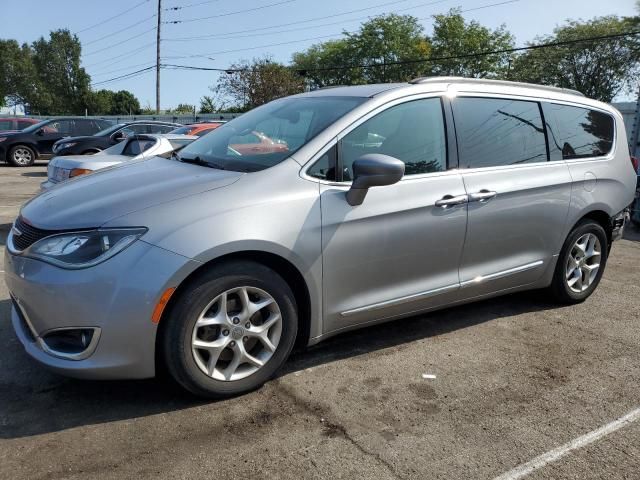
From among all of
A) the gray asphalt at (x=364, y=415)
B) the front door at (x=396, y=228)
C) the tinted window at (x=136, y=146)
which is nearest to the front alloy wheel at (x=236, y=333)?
the gray asphalt at (x=364, y=415)

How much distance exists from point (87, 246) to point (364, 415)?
5.28 feet

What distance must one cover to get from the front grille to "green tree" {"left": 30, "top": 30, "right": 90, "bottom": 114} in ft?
327

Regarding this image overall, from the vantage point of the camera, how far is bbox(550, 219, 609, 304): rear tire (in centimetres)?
439

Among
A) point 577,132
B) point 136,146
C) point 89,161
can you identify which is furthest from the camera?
point 136,146

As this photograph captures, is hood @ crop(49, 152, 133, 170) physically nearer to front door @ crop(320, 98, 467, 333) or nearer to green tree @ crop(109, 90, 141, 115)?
front door @ crop(320, 98, 467, 333)

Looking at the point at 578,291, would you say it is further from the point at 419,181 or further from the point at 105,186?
the point at 105,186

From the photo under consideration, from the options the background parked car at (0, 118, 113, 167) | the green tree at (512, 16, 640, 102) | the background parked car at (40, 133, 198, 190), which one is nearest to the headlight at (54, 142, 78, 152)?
the background parked car at (0, 118, 113, 167)

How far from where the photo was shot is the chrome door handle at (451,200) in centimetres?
345

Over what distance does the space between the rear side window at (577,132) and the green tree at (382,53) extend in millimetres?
64224

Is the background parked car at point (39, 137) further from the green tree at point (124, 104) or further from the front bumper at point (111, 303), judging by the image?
the green tree at point (124, 104)

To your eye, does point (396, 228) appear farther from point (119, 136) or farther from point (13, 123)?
point (13, 123)

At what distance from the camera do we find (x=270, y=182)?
2.98 m

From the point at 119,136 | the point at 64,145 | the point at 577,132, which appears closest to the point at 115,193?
the point at 577,132

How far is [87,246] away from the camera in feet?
8.63
